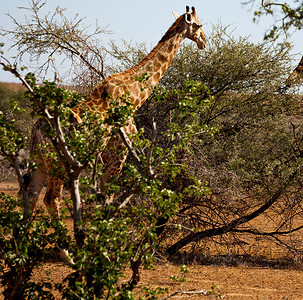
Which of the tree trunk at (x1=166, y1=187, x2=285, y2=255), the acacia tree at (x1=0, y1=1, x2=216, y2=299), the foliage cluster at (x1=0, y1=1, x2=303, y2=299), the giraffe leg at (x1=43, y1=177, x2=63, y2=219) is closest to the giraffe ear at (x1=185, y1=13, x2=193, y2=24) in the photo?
the foliage cluster at (x1=0, y1=1, x2=303, y2=299)

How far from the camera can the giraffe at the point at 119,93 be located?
5107mm

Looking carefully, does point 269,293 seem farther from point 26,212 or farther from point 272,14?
point 272,14

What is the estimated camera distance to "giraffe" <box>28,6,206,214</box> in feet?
16.8

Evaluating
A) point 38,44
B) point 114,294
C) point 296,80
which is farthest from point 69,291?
point 296,80

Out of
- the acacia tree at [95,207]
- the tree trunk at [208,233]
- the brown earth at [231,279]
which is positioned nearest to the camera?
the acacia tree at [95,207]

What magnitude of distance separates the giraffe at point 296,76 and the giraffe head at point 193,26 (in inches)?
85.2

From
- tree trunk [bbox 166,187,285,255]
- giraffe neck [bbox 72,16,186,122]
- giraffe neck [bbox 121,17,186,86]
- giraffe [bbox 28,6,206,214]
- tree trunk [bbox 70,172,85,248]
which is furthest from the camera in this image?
tree trunk [bbox 166,187,285,255]

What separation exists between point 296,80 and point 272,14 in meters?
1.42

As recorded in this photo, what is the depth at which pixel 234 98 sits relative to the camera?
825 centimetres

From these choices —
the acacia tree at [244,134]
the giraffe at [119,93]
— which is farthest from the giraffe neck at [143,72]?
the acacia tree at [244,134]

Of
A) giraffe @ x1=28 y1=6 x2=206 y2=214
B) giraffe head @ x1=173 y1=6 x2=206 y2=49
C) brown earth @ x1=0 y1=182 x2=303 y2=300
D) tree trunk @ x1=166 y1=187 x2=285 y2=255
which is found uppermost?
giraffe head @ x1=173 y1=6 x2=206 y2=49

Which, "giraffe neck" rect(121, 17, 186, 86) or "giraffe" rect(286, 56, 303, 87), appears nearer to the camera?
"giraffe neck" rect(121, 17, 186, 86)

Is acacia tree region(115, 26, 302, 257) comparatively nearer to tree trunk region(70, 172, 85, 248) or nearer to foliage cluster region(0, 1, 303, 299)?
foliage cluster region(0, 1, 303, 299)

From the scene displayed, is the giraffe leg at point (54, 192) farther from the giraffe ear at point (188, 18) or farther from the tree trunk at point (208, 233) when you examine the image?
the giraffe ear at point (188, 18)
